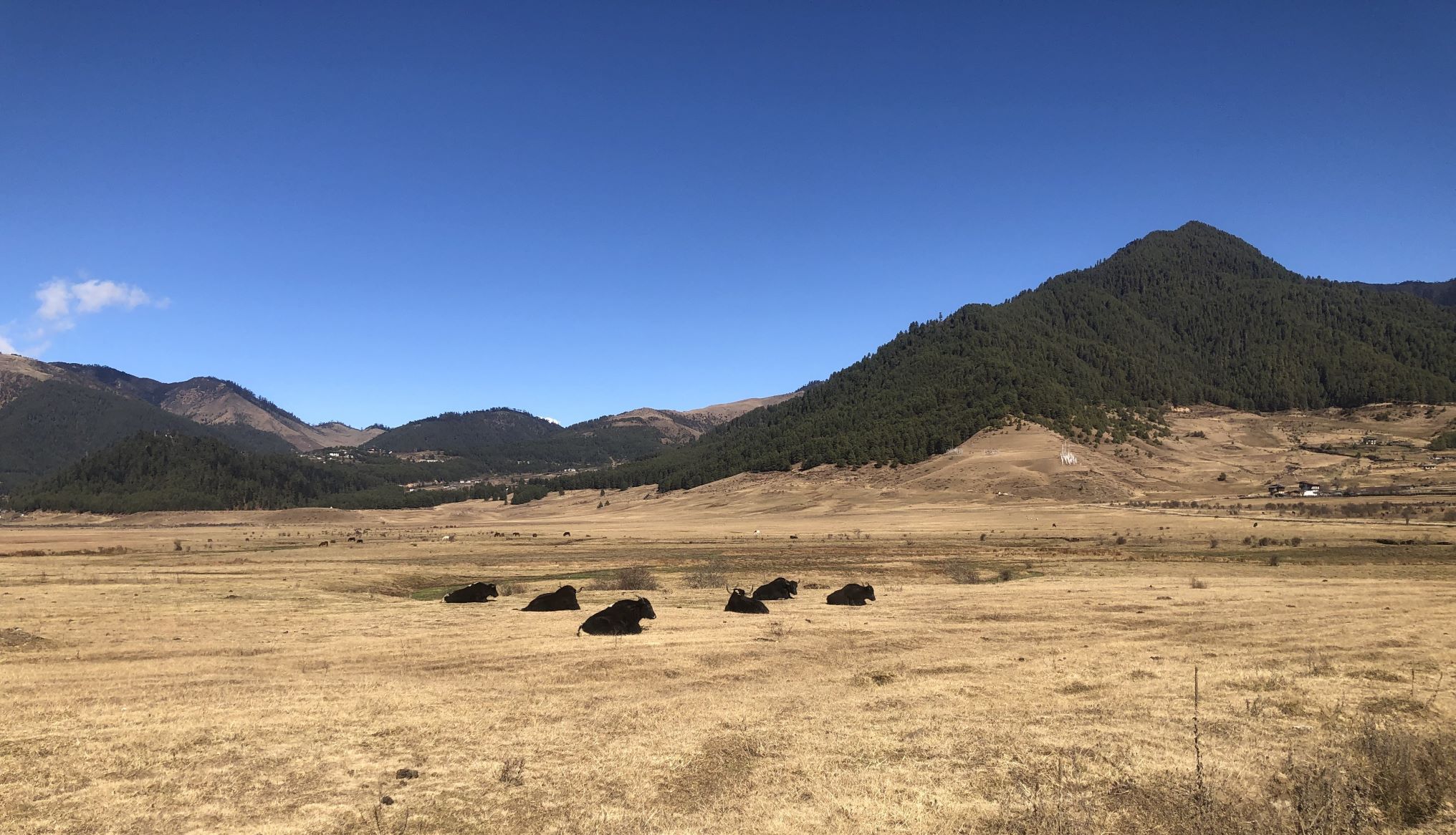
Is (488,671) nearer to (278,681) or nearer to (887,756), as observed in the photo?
(278,681)

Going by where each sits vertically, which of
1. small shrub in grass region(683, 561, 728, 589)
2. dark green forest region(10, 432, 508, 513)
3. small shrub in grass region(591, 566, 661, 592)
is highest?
dark green forest region(10, 432, 508, 513)

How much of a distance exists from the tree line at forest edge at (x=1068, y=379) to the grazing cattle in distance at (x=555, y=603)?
10078 centimetres

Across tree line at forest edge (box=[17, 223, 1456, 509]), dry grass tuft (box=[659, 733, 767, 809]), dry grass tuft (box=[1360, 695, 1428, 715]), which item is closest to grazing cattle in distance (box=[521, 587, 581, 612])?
dry grass tuft (box=[659, 733, 767, 809])

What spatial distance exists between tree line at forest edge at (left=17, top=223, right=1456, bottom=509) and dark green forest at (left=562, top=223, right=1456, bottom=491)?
42 cm

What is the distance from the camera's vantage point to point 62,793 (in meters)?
8.16

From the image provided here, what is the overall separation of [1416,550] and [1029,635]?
31.5 m

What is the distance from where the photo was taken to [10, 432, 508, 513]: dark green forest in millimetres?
147000

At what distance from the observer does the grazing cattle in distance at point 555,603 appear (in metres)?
22.0

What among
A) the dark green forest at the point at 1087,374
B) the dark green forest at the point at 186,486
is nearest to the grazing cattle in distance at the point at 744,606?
the dark green forest at the point at 1087,374

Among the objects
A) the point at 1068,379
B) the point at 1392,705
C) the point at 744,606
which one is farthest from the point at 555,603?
the point at 1068,379

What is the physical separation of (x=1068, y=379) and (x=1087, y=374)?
19.5 feet

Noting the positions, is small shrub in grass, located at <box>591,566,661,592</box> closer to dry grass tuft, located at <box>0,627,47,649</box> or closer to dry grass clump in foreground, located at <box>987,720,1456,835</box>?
dry grass tuft, located at <box>0,627,47,649</box>

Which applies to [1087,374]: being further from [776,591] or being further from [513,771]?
[513,771]

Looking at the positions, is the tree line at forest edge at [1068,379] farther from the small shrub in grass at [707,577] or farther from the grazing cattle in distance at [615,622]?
the grazing cattle in distance at [615,622]
